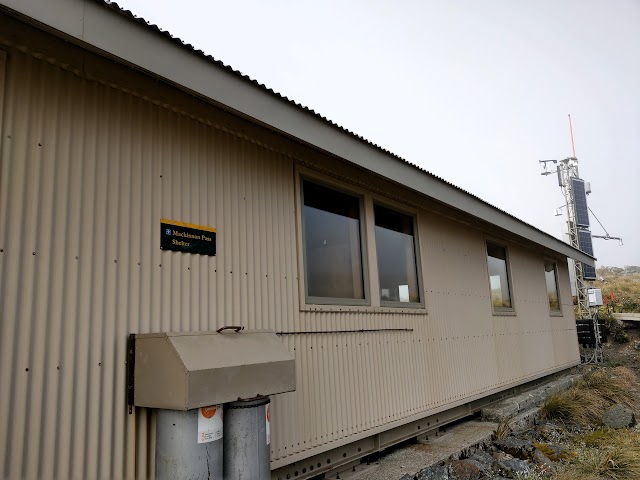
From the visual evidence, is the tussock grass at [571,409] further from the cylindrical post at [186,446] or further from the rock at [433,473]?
the cylindrical post at [186,446]

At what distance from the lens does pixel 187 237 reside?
3205mm

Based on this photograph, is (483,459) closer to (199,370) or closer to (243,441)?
(243,441)

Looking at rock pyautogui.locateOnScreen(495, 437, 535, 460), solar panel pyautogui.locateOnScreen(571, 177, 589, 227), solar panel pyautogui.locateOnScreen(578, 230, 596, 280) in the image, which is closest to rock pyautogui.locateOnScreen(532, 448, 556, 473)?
rock pyautogui.locateOnScreen(495, 437, 535, 460)

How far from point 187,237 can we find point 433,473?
3147 millimetres

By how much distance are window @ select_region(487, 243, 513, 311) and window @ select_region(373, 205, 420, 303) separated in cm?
255

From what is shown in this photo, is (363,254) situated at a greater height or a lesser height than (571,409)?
greater

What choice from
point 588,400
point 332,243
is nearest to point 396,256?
point 332,243

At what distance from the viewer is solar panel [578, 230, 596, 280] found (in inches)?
627

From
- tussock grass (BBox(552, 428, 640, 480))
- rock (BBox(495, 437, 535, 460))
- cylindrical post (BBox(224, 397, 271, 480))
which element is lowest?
tussock grass (BBox(552, 428, 640, 480))

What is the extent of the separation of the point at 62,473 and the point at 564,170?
19.6 metres

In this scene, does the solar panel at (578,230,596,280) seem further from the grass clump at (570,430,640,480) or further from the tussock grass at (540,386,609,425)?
the grass clump at (570,430,640,480)

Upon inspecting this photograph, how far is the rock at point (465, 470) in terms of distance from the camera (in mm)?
4465

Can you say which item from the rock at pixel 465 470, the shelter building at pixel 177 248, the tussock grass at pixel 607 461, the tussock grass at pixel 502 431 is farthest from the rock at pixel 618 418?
the rock at pixel 465 470

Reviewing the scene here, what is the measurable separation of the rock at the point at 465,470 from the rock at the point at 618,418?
3.56 m
